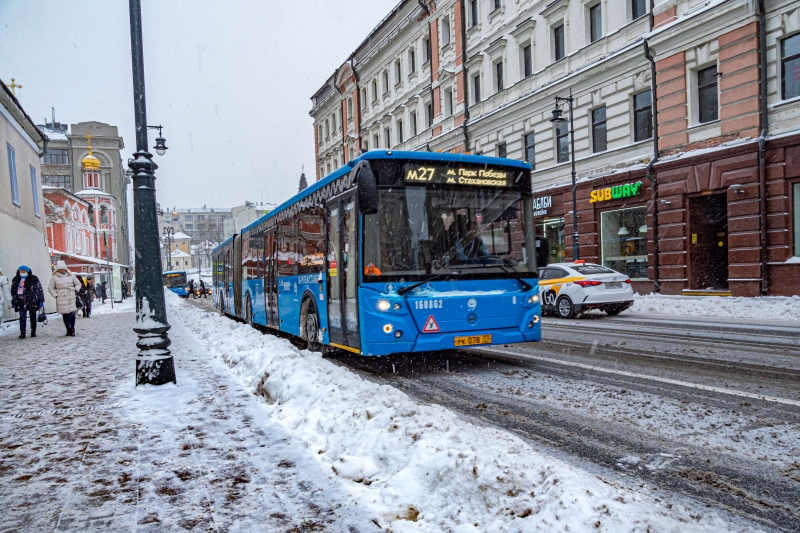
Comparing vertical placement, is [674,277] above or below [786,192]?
below

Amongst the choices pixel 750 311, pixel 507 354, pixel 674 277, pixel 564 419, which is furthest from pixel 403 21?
pixel 564 419

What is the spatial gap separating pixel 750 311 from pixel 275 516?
14728mm

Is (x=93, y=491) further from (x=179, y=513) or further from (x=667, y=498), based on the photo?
(x=667, y=498)

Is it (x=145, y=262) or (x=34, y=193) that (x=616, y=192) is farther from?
(x=34, y=193)

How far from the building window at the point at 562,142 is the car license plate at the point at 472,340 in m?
18.7

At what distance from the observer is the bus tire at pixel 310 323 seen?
9.34 metres

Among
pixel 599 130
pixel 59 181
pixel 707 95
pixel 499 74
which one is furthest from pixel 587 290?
pixel 59 181

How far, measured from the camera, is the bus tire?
9336mm

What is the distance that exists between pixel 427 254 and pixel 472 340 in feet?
4.02

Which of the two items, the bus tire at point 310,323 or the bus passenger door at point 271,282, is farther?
the bus passenger door at point 271,282

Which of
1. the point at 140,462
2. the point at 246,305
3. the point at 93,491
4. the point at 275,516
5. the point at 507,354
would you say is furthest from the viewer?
the point at 246,305

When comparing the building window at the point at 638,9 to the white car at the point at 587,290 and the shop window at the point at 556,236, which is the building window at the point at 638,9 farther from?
the white car at the point at 587,290

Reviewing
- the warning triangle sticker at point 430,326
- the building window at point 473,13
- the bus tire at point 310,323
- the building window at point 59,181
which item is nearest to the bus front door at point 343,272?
the bus tire at point 310,323

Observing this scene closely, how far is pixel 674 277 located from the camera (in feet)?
65.4
